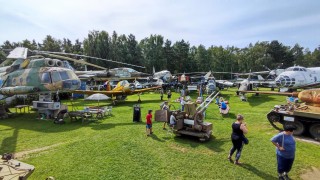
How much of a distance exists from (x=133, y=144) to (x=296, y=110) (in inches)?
301

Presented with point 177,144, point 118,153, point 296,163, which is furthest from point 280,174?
point 118,153

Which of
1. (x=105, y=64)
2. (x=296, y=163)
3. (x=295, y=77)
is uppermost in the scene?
(x=105, y=64)

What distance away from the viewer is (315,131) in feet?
35.4

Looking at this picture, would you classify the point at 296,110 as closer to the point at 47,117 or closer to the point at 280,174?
the point at 280,174

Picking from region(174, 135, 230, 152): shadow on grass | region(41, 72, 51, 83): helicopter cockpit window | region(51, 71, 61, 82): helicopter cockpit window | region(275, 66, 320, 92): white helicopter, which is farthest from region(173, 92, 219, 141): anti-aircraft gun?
region(275, 66, 320, 92): white helicopter

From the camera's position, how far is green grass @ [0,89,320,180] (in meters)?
7.10

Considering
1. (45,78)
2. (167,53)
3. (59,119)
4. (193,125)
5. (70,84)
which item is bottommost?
(59,119)

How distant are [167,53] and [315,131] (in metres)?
59.9

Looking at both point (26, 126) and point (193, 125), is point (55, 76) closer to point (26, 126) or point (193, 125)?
point (26, 126)

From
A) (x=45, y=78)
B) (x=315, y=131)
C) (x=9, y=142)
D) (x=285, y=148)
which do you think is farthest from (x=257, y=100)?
(x=9, y=142)

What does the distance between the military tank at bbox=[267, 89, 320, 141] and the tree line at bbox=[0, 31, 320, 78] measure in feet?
167

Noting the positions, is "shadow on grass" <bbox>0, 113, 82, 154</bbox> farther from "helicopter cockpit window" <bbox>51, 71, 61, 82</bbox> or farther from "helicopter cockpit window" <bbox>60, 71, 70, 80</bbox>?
"helicopter cockpit window" <bbox>60, 71, 70, 80</bbox>

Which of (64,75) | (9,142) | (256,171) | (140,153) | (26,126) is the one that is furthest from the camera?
(64,75)

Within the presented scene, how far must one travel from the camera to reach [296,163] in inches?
306
